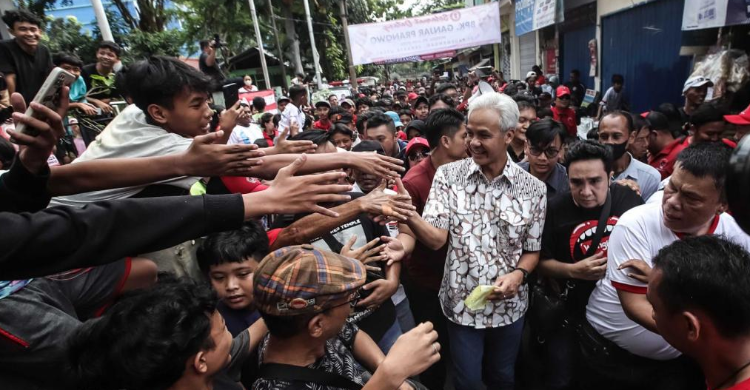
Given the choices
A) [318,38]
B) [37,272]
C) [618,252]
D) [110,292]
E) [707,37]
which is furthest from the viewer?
[318,38]

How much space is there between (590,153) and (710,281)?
129 centimetres

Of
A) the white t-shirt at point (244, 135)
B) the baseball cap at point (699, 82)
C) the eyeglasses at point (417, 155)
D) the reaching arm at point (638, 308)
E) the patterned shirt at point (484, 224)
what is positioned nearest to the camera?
the reaching arm at point (638, 308)

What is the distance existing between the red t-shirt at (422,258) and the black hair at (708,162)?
1.41 m

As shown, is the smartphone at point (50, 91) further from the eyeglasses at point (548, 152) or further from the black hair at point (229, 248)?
the eyeglasses at point (548, 152)

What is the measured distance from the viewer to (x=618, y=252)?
211 centimetres

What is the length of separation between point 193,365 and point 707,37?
8.31 metres

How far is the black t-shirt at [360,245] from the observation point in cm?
235

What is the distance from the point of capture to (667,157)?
3.82 metres

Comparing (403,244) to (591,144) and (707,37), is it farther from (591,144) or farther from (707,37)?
(707,37)

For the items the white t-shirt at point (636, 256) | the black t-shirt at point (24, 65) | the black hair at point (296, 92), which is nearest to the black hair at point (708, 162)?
the white t-shirt at point (636, 256)

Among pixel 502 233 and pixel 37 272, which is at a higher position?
pixel 37 272

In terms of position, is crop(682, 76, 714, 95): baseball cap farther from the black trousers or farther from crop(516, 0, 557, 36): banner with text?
crop(516, 0, 557, 36): banner with text

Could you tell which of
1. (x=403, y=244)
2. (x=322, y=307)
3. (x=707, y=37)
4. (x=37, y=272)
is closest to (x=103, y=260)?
(x=37, y=272)

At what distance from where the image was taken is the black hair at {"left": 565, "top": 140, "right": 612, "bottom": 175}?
2479mm
